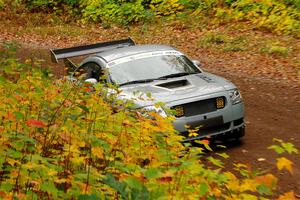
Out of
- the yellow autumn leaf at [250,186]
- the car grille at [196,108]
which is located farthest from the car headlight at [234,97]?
the yellow autumn leaf at [250,186]

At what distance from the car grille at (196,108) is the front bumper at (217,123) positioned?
0.07m

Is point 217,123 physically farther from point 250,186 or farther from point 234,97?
point 250,186

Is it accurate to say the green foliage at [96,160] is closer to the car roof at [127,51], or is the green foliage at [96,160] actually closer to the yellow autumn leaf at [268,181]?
the yellow autumn leaf at [268,181]

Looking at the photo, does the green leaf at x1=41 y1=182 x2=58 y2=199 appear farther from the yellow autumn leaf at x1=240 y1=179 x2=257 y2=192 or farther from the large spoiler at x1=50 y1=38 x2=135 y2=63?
the large spoiler at x1=50 y1=38 x2=135 y2=63

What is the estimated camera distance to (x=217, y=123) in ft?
25.4

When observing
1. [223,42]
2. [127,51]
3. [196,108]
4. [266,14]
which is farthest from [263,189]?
[266,14]

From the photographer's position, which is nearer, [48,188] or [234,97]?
[48,188]

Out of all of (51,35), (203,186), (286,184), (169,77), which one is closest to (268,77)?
(169,77)

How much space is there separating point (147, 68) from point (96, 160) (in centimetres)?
393

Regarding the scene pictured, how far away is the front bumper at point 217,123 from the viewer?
7.54 m

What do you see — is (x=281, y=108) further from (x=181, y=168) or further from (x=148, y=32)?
(x=148, y=32)

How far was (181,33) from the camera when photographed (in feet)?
64.1

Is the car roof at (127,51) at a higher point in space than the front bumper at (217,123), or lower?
higher

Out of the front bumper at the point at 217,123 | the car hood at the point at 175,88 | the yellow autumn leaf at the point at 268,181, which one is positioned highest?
the car hood at the point at 175,88
